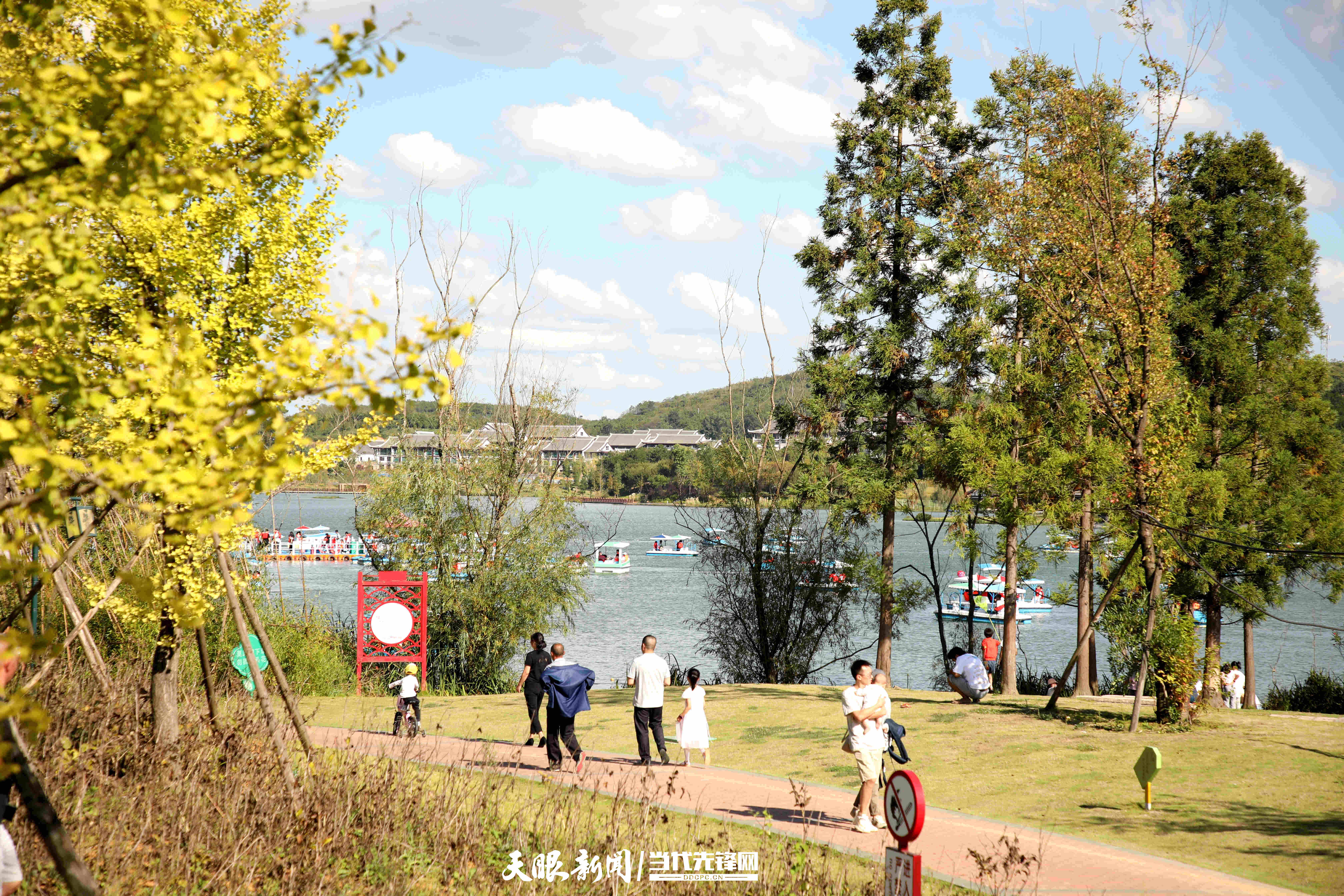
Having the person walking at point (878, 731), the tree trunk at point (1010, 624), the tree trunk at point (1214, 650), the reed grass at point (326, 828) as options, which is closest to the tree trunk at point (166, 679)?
the reed grass at point (326, 828)

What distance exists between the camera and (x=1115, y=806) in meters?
10.6

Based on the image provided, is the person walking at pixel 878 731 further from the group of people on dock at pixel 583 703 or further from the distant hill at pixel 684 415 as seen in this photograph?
the distant hill at pixel 684 415

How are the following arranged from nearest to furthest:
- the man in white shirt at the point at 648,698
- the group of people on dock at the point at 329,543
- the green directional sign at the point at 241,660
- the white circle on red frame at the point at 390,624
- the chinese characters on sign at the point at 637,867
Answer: the chinese characters on sign at the point at 637,867
the man in white shirt at the point at 648,698
the green directional sign at the point at 241,660
the white circle on red frame at the point at 390,624
the group of people on dock at the point at 329,543

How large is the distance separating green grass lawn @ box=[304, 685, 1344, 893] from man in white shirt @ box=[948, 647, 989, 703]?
331mm

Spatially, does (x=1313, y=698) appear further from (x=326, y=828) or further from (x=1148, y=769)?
(x=326, y=828)

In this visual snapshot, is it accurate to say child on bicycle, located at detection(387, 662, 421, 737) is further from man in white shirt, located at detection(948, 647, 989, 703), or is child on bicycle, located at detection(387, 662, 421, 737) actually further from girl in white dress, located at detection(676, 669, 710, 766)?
man in white shirt, located at detection(948, 647, 989, 703)

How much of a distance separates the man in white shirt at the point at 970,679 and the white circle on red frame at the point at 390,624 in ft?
37.1

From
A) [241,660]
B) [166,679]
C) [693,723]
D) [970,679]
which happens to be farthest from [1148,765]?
[241,660]

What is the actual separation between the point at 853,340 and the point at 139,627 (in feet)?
59.7

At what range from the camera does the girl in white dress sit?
12.0m

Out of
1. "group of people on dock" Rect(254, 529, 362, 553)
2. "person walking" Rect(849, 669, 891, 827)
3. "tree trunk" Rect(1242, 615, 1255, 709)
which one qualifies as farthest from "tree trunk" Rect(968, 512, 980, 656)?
"group of people on dock" Rect(254, 529, 362, 553)

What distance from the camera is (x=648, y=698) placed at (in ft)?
38.6

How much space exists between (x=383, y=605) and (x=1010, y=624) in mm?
15134

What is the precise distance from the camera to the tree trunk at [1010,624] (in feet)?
79.0
